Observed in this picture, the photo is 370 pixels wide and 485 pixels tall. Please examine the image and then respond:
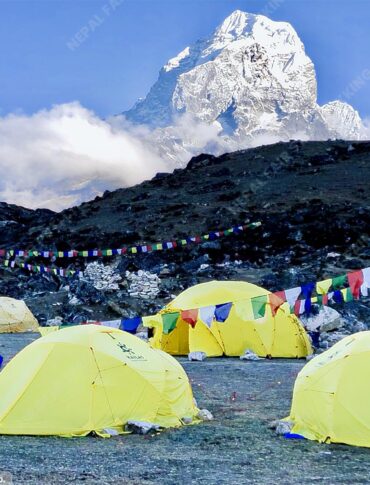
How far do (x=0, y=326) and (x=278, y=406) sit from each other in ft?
59.0

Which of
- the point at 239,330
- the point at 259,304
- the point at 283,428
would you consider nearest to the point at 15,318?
the point at 239,330

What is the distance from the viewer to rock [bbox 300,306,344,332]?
21016mm

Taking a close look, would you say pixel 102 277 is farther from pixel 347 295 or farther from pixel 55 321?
pixel 347 295

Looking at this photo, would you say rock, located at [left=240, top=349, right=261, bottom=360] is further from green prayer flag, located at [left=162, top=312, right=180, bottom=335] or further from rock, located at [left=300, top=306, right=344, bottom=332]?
rock, located at [left=300, top=306, right=344, bottom=332]

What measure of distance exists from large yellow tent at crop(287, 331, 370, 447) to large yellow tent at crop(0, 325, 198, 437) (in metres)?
1.94

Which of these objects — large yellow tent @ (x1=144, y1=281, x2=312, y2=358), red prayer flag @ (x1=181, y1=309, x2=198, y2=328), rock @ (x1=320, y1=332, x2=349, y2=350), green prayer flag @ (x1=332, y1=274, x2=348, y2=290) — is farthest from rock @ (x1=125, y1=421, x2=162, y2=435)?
rock @ (x1=320, y1=332, x2=349, y2=350)

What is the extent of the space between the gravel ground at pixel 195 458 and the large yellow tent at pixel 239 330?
7.13m

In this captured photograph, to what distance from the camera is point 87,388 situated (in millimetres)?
9781

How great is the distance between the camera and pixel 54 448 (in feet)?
29.0

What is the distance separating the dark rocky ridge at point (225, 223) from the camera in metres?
35.8

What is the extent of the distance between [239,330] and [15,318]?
41.1ft

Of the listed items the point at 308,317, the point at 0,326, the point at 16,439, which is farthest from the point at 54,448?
the point at 0,326

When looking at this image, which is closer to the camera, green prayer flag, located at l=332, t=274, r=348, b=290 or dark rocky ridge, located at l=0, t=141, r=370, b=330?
green prayer flag, located at l=332, t=274, r=348, b=290

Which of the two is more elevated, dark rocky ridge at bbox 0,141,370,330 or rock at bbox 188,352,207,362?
dark rocky ridge at bbox 0,141,370,330
